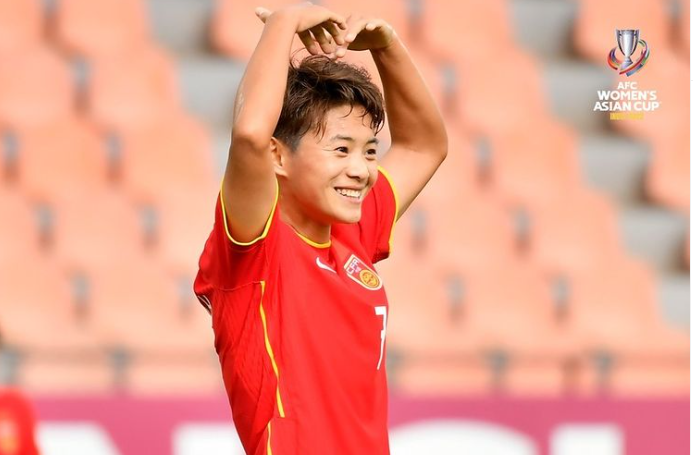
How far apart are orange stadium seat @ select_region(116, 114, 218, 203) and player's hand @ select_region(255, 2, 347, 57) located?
13.8ft

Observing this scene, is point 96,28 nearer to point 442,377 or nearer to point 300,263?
point 442,377

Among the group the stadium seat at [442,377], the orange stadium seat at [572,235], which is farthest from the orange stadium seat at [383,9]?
the stadium seat at [442,377]

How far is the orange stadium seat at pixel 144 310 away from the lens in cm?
603

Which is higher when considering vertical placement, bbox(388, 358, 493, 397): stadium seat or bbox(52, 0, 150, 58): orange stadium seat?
bbox(52, 0, 150, 58): orange stadium seat

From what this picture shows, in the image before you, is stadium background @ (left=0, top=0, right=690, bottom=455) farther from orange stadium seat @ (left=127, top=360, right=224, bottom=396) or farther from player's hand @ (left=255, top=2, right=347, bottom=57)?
player's hand @ (left=255, top=2, right=347, bottom=57)

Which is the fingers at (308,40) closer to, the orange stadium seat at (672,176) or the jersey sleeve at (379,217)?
the jersey sleeve at (379,217)

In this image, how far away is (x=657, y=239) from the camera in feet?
23.8

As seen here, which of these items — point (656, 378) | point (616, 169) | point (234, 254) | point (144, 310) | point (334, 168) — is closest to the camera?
point (234, 254)

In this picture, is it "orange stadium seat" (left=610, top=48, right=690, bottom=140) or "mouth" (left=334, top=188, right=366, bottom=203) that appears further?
"orange stadium seat" (left=610, top=48, right=690, bottom=140)

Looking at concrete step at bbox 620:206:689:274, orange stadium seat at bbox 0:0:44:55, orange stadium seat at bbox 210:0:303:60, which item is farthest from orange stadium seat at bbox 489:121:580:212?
orange stadium seat at bbox 0:0:44:55

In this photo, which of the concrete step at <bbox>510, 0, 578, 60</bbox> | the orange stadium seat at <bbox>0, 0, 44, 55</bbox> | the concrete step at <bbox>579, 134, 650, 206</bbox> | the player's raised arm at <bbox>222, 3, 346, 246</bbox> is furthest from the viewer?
the concrete step at <bbox>510, 0, 578, 60</bbox>

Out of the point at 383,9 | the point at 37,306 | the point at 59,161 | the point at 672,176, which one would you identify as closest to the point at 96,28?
the point at 59,161

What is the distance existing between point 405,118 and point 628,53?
13.9 ft

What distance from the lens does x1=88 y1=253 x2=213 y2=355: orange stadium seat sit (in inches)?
237
